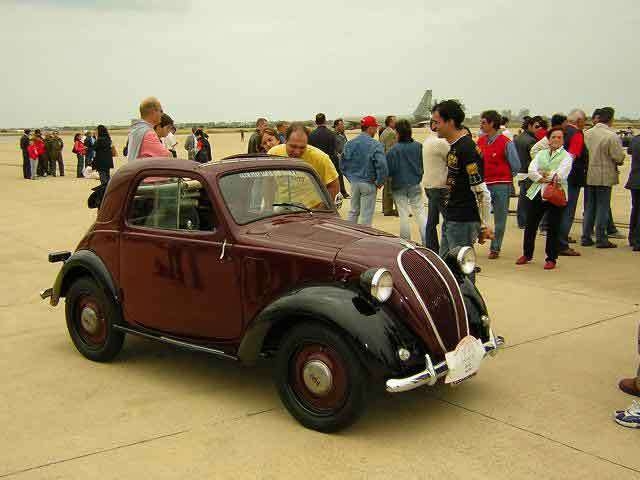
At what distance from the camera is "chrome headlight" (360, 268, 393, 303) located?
12.9 feet

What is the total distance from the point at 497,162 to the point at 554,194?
3.54 feet

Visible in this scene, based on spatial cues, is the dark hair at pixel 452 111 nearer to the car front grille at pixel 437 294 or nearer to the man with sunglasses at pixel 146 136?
the car front grille at pixel 437 294

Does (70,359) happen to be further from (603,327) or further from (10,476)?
(603,327)

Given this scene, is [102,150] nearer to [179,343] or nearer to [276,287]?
[179,343]

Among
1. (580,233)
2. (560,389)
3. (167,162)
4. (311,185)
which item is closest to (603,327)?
(560,389)

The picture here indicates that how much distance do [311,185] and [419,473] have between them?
8.64 ft

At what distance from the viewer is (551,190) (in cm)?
831

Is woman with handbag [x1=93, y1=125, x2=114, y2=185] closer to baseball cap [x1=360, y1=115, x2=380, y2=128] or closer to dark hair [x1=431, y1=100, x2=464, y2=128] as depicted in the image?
baseball cap [x1=360, y1=115, x2=380, y2=128]

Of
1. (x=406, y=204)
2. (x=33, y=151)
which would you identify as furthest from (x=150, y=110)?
(x=33, y=151)

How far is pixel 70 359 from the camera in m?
5.52

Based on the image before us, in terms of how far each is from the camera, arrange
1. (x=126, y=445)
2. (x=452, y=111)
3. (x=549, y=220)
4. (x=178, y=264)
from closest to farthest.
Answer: (x=126, y=445) → (x=178, y=264) → (x=452, y=111) → (x=549, y=220)

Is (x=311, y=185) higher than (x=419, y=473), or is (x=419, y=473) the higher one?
(x=311, y=185)

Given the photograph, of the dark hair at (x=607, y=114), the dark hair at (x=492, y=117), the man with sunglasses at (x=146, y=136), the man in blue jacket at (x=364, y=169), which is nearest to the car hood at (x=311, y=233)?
the man with sunglasses at (x=146, y=136)

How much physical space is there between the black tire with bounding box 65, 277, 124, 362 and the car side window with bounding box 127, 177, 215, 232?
68 centimetres
